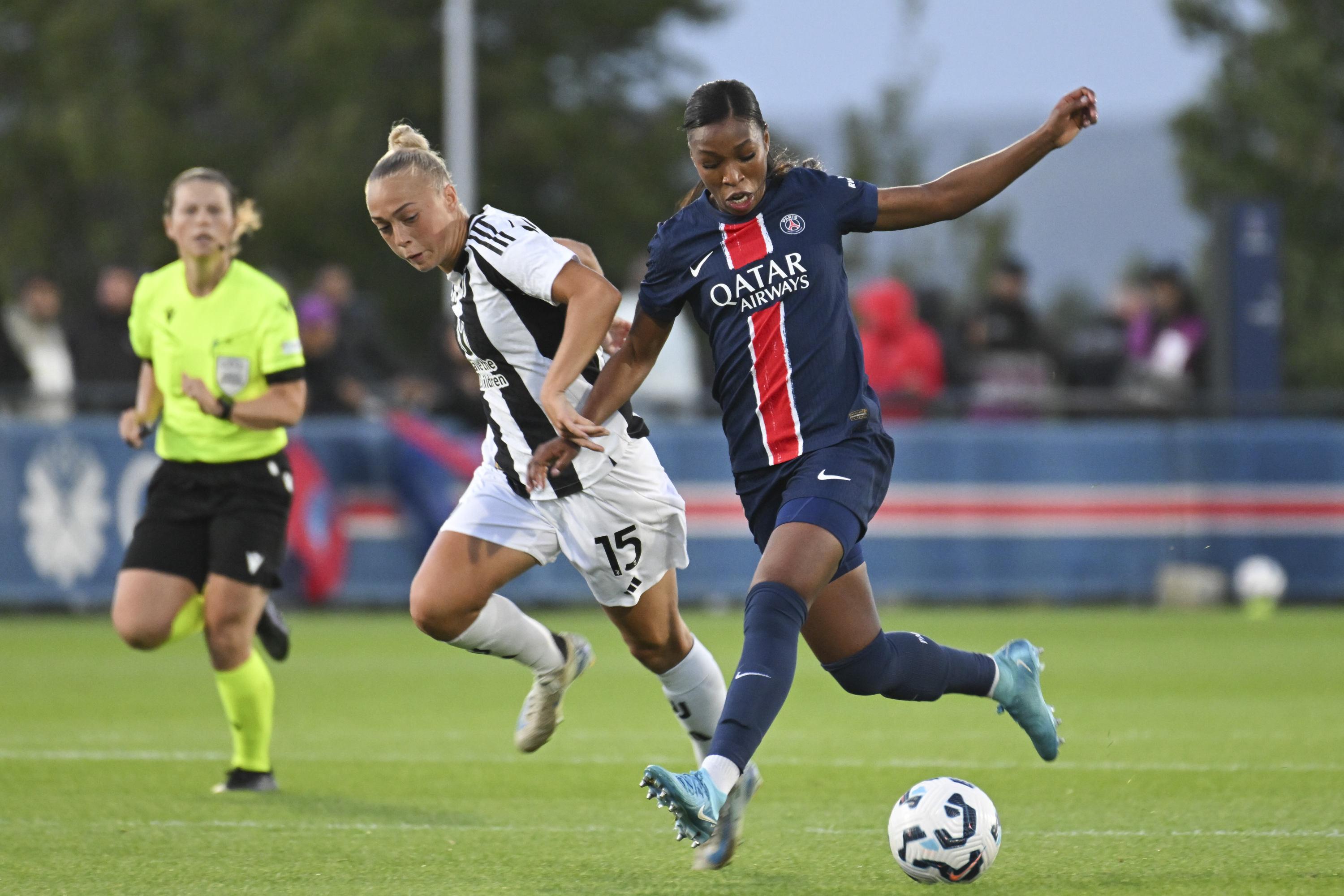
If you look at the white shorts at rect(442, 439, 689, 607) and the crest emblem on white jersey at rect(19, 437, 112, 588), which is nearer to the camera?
the white shorts at rect(442, 439, 689, 607)

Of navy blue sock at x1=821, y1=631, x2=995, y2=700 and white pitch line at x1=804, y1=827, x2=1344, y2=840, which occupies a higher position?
navy blue sock at x1=821, y1=631, x2=995, y2=700

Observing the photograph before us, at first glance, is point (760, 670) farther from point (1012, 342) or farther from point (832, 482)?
point (1012, 342)

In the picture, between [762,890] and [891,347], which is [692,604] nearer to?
[891,347]

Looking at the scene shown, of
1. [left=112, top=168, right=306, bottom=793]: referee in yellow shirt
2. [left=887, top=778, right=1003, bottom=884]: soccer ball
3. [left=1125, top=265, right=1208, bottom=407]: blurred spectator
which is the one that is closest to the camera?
[left=887, top=778, right=1003, bottom=884]: soccer ball

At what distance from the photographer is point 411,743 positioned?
8.54 m

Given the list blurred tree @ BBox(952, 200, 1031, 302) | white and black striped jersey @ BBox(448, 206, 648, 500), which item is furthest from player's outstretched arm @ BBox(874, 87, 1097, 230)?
blurred tree @ BBox(952, 200, 1031, 302)

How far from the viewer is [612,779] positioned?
7438 mm

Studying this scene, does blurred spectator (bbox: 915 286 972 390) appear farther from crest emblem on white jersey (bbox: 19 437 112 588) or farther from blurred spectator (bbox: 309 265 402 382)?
crest emblem on white jersey (bbox: 19 437 112 588)

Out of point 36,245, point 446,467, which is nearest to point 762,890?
point 446,467

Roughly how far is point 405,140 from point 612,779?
259 centimetres

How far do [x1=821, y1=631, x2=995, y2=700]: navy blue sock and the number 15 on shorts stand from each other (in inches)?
28.6

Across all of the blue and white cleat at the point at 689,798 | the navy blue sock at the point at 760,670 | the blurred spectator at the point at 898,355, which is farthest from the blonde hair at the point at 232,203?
the blurred spectator at the point at 898,355

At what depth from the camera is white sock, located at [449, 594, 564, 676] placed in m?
6.34

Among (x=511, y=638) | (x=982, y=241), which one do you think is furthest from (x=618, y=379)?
(x=982, y=241)
